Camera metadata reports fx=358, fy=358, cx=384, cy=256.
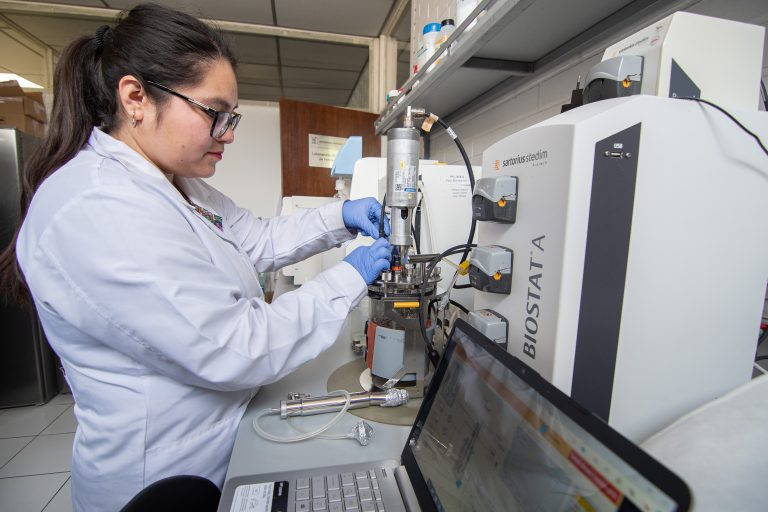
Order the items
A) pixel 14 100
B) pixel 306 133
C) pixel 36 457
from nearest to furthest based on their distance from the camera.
A: pixel 36 457
pixel 14 100
pixel 306 133

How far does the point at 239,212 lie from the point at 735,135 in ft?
3.96

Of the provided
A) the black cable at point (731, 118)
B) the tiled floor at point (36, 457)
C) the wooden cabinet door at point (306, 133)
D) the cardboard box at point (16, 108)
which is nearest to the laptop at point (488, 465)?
the black cable at point (731, 118)

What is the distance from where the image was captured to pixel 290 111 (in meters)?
2.59

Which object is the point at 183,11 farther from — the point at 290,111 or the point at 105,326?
the point at 290,111

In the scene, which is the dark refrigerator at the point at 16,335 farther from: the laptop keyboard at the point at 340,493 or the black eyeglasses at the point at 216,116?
the laptop keyboard at the point at 340,493

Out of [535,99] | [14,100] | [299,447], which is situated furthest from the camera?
[14,100]

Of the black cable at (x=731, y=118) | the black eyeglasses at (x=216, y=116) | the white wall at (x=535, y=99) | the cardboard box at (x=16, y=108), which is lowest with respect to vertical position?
the black cable at (x=731, y=118)

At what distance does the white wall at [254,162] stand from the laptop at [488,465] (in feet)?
10.6

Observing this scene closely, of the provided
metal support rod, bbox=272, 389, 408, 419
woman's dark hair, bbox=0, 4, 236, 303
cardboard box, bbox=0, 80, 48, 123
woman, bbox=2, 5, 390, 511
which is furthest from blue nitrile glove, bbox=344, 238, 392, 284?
cardboard box, bbox=0, 80, 48, 123

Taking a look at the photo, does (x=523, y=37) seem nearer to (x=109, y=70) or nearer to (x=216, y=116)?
(x=216, y=116)

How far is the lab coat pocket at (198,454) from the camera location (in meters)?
0.61

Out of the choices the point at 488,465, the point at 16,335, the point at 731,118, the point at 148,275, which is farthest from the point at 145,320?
the point at 16,335

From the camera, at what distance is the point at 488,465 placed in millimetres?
381

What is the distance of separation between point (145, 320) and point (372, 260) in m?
0.42
